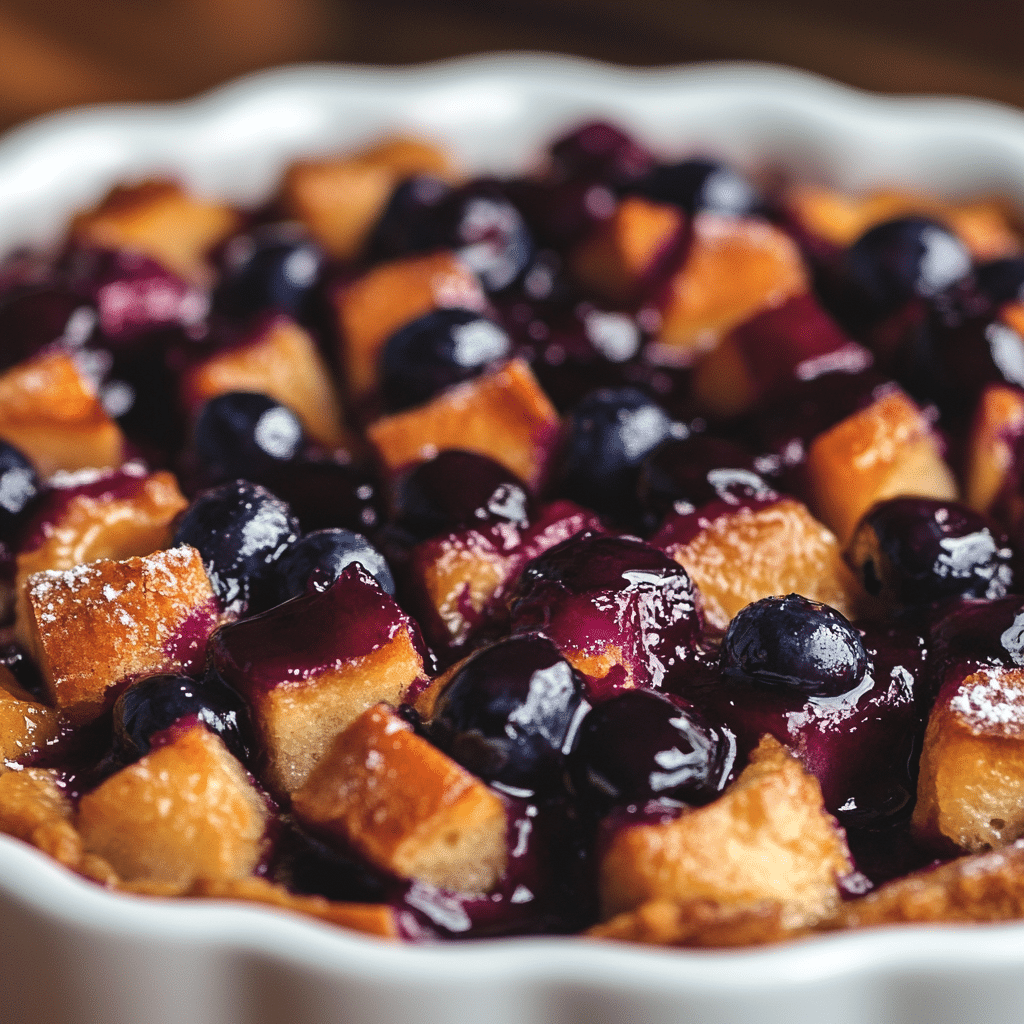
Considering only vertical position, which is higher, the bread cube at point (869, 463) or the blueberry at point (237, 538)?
the blueberry at point (237, 538)

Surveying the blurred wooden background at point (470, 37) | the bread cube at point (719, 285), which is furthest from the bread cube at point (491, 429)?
the blurred wooden background at point (470, 37)

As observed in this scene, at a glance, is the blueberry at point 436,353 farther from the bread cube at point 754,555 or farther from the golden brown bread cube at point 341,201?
the golden brown bread cube at point 341,201

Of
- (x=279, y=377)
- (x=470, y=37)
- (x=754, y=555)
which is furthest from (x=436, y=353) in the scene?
(x=470, y=37)

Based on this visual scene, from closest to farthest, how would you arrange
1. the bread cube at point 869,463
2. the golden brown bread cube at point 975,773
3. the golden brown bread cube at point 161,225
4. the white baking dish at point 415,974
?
the white baking dish at point 415,974 → the golden brown bread cube at point 975,773 → the bread cube at point 869,463 → the golden brown bread cube at point 161,225

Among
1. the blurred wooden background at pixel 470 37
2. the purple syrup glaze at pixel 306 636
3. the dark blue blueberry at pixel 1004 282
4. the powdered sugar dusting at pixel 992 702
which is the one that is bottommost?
the blurred wooden background at pixel 470 37

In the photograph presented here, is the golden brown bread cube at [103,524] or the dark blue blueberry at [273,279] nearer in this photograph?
the golden brown bread cube at [103,524]

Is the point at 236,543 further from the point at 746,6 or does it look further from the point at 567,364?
the point at 746,6

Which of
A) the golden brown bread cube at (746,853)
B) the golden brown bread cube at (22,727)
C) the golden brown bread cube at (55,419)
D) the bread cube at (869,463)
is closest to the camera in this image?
the golden brown bread cube at (746,853)
